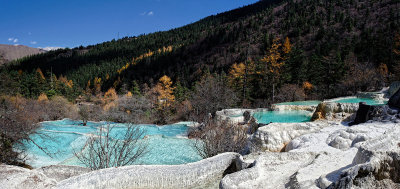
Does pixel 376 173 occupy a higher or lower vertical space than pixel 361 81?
lower

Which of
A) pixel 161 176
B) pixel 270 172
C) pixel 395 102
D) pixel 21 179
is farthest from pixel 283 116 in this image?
pixel 21 179

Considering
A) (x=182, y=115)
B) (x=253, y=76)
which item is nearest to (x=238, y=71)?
(x=253, y=76)

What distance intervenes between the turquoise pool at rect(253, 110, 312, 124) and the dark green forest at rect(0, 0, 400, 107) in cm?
332

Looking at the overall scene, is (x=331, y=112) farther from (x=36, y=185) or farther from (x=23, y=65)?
(x=23, y=65)

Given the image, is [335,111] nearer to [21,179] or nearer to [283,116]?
[283,116]

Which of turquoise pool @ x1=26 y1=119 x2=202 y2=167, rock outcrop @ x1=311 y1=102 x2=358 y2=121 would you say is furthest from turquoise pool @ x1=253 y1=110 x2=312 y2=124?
turquoise pool @ x1=26 y1=119 x2=202 y2=167

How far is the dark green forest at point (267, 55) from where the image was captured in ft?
83.2

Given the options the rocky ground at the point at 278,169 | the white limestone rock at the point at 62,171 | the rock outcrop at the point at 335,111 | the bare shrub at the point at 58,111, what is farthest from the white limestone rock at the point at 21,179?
the bare shrub at the point at 58,111

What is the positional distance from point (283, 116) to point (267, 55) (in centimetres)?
1753

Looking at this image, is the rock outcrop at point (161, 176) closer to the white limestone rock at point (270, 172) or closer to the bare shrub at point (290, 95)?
the white limestone rock at point (270, 172)

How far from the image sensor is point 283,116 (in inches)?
596

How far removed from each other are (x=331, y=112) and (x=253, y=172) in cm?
969

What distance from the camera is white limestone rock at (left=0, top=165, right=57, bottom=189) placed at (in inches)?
126

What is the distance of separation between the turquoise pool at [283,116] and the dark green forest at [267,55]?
131 inches
